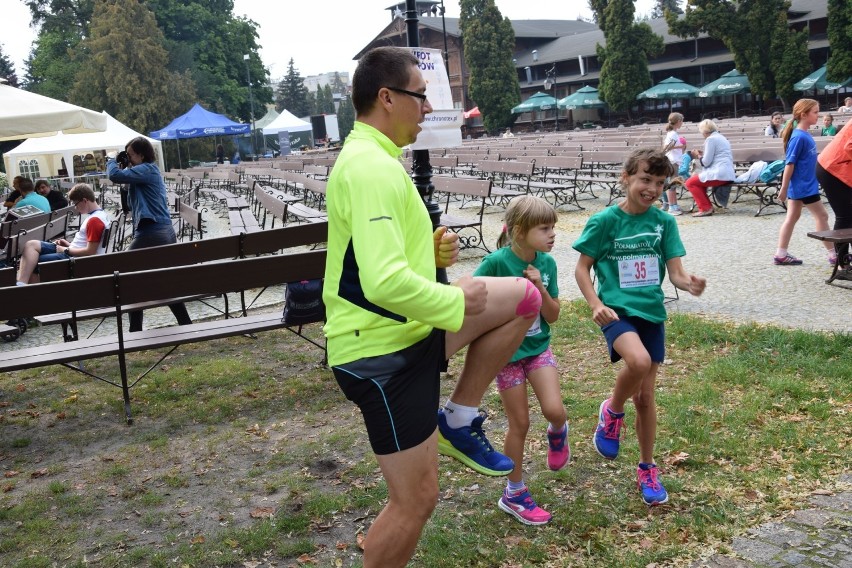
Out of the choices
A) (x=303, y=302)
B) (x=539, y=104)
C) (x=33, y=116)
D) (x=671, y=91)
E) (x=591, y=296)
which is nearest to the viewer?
(x=591, y=296)

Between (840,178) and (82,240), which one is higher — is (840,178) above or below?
above

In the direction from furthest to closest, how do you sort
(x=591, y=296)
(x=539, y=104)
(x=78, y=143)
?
1. (x=539, y=104)
2. (x=78, y=143)
3. (x=591, y=296)

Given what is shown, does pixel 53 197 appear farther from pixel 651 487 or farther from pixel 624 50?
pixel 624 50

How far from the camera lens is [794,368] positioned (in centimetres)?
576

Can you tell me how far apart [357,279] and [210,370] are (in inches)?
189

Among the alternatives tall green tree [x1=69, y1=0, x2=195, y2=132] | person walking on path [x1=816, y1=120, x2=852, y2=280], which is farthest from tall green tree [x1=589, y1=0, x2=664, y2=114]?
person walking on path [x1=816, y1=120, x2=852, y2=280]

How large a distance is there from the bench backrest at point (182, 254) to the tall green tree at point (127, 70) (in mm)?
52805

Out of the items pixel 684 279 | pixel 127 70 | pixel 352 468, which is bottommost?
pixel 352 468

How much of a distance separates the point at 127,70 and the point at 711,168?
5191cm

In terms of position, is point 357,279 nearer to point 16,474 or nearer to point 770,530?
point 770,530

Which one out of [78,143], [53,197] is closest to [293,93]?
[78,143]

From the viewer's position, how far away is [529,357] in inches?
149

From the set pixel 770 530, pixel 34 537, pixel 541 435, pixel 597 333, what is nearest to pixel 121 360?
pixel 34 537

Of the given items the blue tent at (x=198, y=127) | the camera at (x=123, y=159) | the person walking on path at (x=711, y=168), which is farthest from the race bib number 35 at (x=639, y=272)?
the blue tent at (x=198, y=127)
